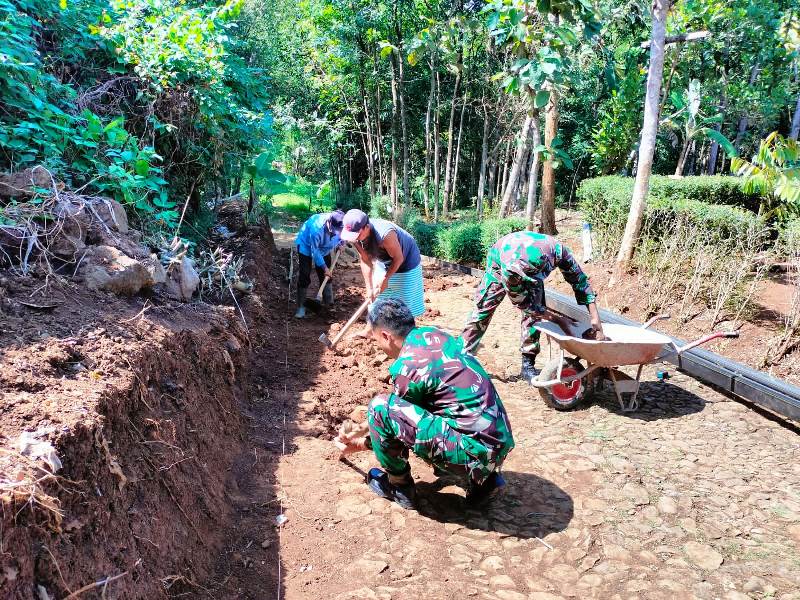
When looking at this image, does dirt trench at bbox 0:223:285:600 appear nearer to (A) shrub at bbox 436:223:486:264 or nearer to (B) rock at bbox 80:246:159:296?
(B) rock at bbox 80:246:159:296

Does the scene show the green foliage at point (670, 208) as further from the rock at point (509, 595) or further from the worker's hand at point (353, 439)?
the rock at point (509, 595)

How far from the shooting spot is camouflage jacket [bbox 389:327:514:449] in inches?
115

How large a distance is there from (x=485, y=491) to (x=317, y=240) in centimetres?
429

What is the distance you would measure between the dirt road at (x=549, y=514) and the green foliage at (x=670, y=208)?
3.03 m

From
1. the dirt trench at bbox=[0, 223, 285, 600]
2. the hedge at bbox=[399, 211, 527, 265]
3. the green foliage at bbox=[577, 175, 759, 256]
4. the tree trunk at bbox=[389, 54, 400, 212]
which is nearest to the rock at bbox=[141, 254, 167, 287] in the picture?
the dirt trench at bbox=[0, 223, 285, 600]

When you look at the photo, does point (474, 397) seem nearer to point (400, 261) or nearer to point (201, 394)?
point (201, 394)

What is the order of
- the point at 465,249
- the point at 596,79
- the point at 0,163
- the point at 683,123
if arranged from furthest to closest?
the point at 596,79 < the point at 683,123 < the point at 465,249 < the point at 0,163

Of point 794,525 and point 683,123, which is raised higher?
point 683,123

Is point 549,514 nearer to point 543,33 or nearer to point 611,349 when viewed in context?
point 611,349

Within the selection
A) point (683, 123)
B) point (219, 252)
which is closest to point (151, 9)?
point (219, 252)

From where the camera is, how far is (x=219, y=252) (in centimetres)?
564

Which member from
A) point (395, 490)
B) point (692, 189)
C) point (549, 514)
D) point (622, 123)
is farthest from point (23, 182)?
point (622, 123)

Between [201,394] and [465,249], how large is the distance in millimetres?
7769

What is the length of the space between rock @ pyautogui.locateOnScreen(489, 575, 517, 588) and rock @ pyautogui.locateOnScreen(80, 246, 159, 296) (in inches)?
111
